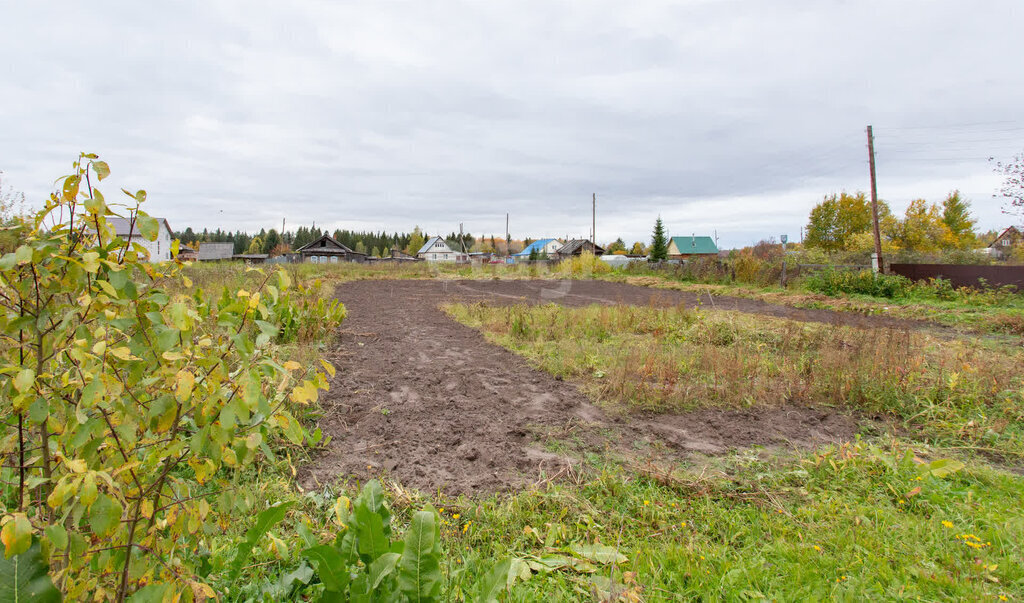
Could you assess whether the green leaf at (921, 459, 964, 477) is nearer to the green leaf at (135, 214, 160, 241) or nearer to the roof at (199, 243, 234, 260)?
the green leaf at (135, 214, 160, 241)

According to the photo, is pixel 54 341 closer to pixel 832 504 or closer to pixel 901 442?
pixel 832 504

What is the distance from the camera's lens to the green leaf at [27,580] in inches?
37.8

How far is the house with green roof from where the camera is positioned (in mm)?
66188

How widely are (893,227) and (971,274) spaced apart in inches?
940

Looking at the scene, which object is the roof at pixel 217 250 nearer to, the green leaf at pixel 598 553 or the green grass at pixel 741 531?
the green grass at pixel 741 531

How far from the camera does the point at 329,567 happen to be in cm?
144

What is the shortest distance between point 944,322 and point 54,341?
14627 mm

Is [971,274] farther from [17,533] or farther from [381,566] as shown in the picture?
[17,533]

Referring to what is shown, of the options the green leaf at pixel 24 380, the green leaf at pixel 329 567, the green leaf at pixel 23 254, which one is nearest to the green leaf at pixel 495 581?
the green leaf at pixel 329 567

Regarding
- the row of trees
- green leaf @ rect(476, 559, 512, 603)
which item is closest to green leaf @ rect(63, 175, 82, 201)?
green leaf @ rect(476, 559, 512, 603)

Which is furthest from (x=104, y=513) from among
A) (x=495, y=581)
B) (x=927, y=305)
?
(x=927, y=305)

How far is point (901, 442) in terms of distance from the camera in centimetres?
359

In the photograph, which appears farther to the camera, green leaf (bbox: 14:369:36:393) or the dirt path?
the dirt path

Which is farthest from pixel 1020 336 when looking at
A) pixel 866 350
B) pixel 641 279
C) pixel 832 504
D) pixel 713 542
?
pixel 641 279
